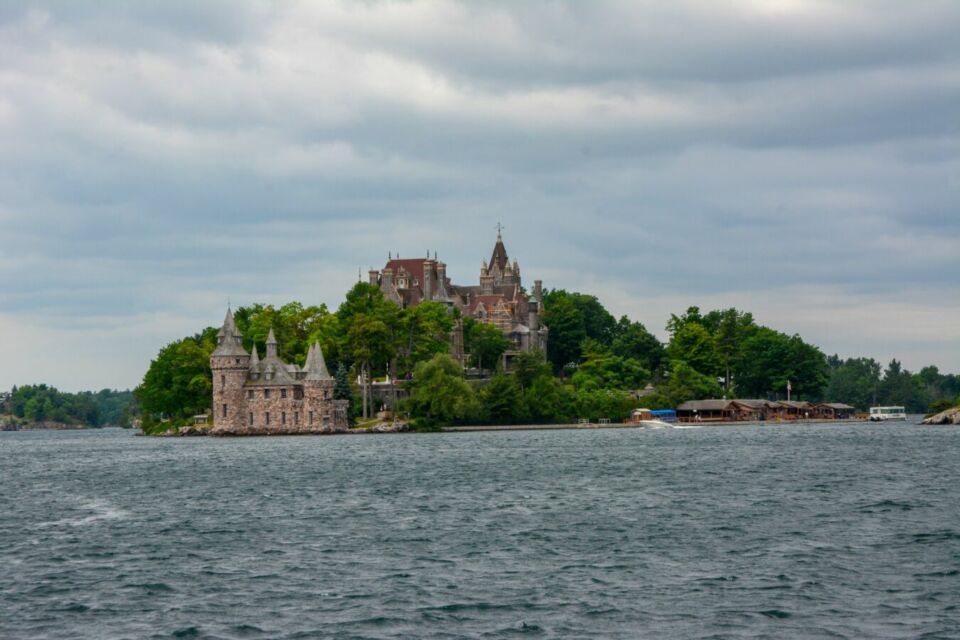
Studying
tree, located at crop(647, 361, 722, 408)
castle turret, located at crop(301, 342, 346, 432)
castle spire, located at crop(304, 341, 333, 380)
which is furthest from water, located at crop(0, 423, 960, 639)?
tree, located at crop(647, 361, 722, 408)

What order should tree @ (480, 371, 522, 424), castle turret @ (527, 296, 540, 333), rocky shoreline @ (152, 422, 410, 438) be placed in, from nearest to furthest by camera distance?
rocky shoreline @ (152, 422, 410, 438), tree @ (480, 371, 522, 424), castle turret @ (527, 296, 540, 333)

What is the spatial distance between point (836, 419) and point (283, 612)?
159402 millimetres

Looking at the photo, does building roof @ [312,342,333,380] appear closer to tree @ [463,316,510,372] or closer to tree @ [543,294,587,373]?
tree @ [463,316,510,372]

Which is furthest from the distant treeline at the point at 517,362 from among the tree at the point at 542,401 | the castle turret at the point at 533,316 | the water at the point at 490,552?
the water at the point at 490,552

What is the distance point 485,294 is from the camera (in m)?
184

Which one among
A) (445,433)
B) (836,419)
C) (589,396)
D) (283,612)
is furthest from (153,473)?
(836,419)

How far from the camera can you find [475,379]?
158m

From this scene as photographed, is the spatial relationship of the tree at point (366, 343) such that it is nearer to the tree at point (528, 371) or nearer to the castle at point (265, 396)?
the castle at point (265, 396)

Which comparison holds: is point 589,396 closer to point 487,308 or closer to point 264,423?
point 487,308

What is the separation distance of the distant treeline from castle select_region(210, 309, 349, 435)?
741cm

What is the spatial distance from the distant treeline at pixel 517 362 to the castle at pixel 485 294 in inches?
233

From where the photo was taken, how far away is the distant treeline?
138m

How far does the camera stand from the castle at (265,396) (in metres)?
129

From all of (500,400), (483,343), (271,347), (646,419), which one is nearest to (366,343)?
(271,347)
